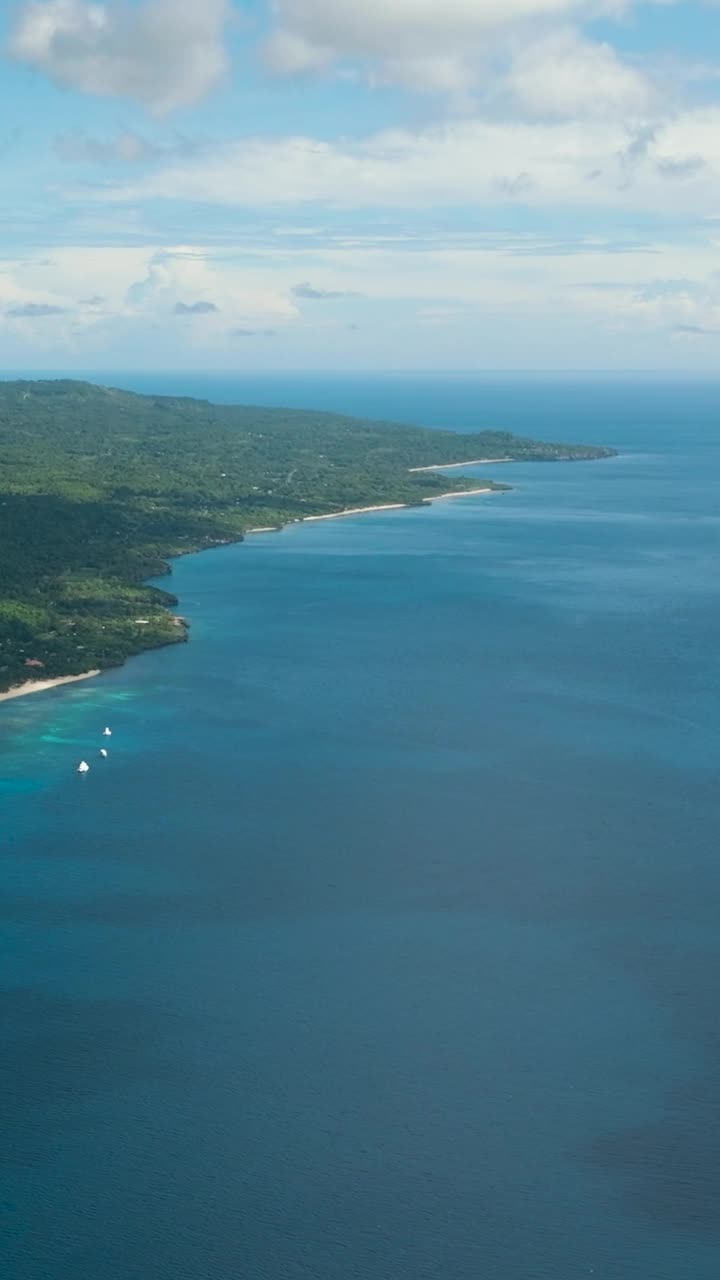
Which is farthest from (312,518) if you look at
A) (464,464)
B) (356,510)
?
(464,464)

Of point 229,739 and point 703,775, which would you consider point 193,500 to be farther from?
point 703,775

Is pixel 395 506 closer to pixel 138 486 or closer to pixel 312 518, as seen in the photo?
pixel 312 518

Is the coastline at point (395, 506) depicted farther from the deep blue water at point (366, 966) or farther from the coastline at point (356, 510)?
the deep blue water at point (366, 966)

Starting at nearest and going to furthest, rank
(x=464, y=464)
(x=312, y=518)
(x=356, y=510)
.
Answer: (x=312, y=518)
(x=356, y=510)
(x=464, y=464)

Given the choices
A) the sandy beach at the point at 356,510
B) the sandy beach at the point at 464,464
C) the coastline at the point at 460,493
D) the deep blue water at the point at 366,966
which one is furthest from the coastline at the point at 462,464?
the deep blue water at the point at 366,966

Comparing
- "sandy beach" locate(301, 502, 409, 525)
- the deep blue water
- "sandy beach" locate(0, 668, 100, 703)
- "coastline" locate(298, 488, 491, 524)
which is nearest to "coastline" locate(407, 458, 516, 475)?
"coastline" locate(298, 488, 491, 524)

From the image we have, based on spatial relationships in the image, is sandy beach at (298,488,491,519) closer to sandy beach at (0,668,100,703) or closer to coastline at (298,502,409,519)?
coastline at (298,502,409,519)

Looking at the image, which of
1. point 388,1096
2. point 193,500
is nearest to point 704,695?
point 388,1096
